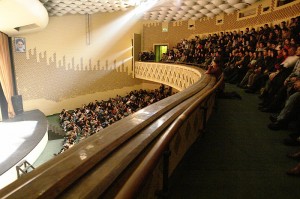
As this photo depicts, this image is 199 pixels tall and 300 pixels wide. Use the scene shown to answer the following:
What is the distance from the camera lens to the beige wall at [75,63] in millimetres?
12969

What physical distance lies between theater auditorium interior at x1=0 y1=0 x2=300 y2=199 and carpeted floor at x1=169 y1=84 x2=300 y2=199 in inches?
0.5

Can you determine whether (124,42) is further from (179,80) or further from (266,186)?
(266,186)

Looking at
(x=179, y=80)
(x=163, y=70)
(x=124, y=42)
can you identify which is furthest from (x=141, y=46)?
(x=179, y=80)

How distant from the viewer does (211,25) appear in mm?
14547

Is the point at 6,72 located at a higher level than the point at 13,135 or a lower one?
higher

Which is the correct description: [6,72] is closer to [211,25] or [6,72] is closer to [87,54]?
[87,54]

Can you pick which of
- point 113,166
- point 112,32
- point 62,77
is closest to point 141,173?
point 113,166

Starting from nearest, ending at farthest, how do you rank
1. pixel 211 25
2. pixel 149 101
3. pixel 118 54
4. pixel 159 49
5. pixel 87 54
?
pixel 149 101 < pixel 211 25 < pixel 87 54 < pixel 118 54 < pixel 159 49

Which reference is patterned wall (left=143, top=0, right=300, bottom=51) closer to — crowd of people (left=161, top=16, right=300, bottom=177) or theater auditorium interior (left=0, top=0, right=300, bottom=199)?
theater auditorium interior (left=0, top=0, right=300, bottom=199)

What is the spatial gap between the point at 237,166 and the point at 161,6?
1248 cm

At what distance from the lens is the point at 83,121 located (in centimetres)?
1123

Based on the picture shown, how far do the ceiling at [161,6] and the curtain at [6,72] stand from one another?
8.86 feet

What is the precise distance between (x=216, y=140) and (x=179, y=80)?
25.5ft

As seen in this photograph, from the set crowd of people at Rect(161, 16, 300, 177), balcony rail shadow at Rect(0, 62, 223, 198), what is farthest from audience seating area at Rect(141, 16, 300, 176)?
balcony rail shadow at Rect(0, 62, 223, 198)
